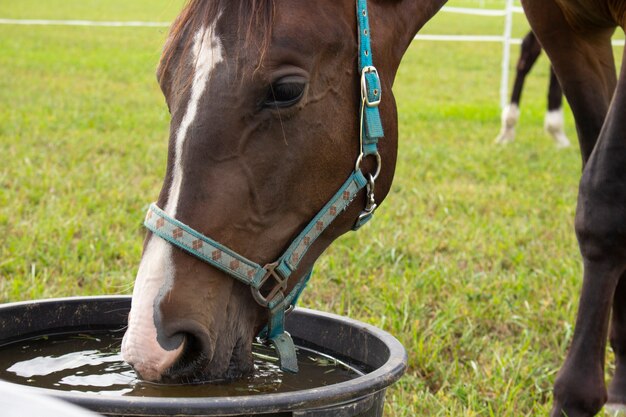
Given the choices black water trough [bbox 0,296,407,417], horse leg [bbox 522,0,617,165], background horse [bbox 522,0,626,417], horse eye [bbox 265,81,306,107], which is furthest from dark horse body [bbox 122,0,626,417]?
horse leg [bbox 522,0,617,165]

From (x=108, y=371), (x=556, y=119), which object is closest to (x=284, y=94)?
(x=108, y=371)

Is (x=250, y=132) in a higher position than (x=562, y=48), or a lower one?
lower

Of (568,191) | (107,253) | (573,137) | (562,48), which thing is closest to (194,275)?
(562,48)

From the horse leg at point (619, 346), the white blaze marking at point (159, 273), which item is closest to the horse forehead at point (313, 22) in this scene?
the white blaze marking at point (159, 273)

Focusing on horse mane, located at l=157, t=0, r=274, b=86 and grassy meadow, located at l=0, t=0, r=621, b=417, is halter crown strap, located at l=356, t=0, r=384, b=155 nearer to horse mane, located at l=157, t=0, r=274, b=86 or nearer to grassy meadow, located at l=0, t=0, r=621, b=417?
horse mane, located at l=157, t=0, r=274, b=86

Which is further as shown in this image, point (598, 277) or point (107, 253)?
point (107, 253)

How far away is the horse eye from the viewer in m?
1.84

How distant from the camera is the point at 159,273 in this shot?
1725mm

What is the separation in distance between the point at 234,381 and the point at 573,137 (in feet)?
23.7

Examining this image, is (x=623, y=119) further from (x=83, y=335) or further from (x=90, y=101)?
(x=90, y=101)

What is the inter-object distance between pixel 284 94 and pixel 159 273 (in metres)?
0.47

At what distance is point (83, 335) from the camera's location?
91.4 inches

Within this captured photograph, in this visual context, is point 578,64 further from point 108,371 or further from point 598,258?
point 108,371

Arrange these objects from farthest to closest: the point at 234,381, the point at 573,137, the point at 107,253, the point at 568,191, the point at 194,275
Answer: the point at 573,137 < the point at 568,191 < the point at 107,253 < the point at 234,381 < the point at 194,275
